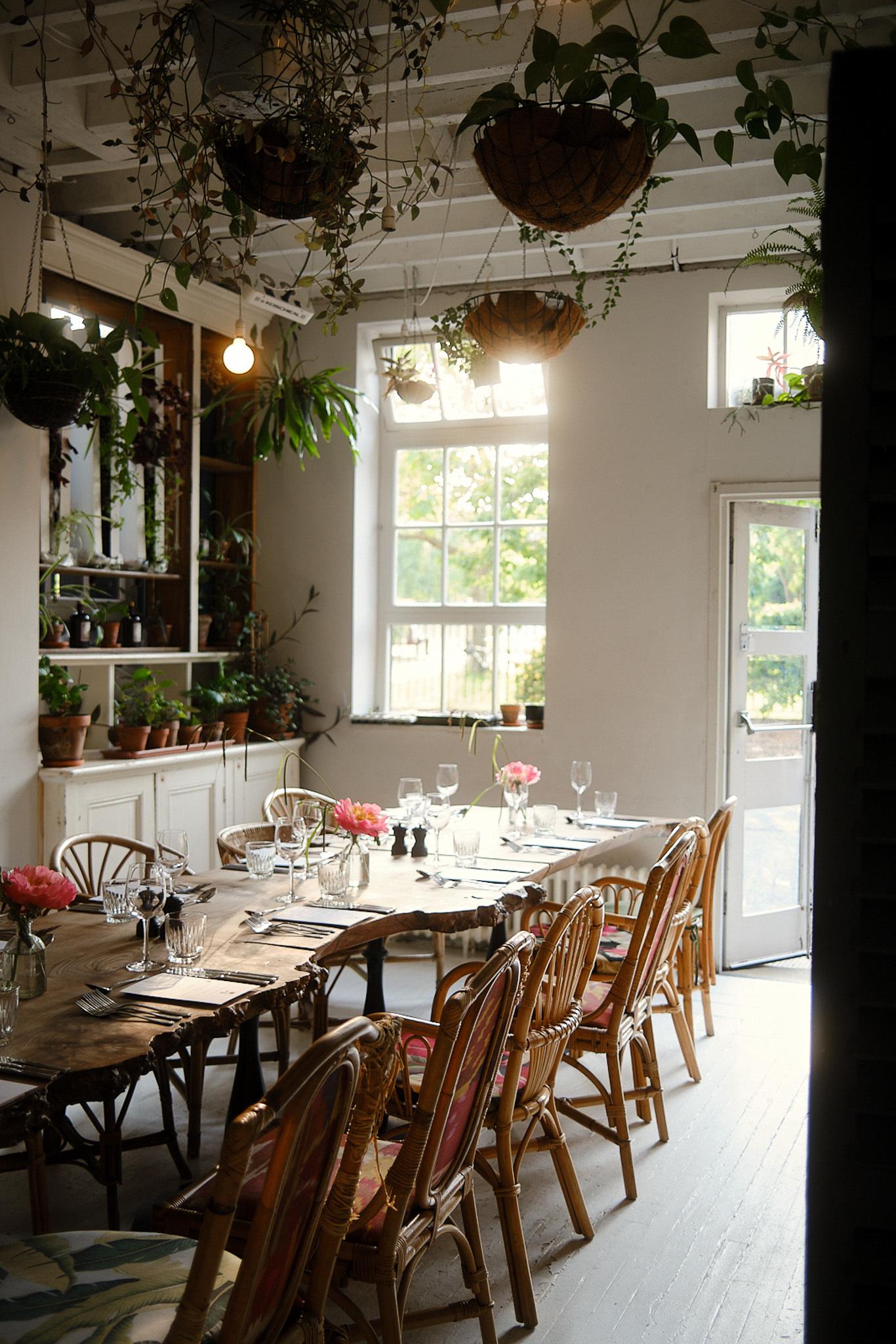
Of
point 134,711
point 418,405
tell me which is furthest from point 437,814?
point 418,405

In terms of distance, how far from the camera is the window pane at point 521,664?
6.41 m

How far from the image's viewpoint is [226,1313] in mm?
1556

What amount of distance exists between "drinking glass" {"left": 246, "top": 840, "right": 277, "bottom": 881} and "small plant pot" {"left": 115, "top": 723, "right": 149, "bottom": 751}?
1735 mm

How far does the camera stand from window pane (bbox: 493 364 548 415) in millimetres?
6371

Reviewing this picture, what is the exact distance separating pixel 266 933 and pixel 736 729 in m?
3.41

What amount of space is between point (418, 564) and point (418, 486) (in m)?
0.46

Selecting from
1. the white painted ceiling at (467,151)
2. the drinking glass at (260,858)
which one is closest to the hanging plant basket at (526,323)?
the white painted ceiling at (467,151)

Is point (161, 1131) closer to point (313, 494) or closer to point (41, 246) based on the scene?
point (41, 246)

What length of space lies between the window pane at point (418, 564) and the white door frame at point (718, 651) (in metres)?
1.64

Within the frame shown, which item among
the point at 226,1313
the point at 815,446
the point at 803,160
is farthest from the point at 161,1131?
the point at 815,446

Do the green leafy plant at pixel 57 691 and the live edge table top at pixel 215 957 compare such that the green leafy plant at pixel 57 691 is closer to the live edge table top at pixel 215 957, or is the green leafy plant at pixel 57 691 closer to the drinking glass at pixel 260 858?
the live edge table top at pixel 215 957

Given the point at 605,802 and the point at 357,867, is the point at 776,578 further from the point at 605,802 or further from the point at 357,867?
the point at 357,867

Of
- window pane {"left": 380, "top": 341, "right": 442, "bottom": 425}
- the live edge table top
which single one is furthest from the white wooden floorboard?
window pane {"left": 380, "top": 341, "right": 442, "bottom": 425}

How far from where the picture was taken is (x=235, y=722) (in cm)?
596
